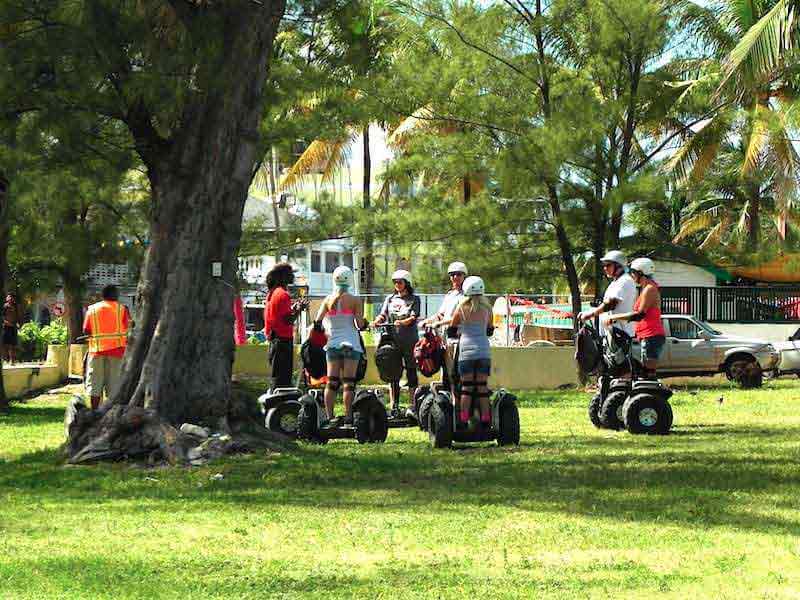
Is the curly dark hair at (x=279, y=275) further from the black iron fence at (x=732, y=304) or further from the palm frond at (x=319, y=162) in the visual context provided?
the palm frond at (x=319, y=162)

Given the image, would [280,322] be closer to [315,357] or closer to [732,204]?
[315,357]

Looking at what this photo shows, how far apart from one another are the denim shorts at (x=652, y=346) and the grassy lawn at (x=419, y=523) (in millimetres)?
1272

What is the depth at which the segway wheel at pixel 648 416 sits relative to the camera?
582 inches

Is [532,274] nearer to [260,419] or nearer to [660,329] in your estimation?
[660,329]

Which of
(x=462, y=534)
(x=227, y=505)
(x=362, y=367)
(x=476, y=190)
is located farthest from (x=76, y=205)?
(x=462, y=534)

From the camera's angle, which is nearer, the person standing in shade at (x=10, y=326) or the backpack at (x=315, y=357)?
the backpack at (x=315, y=357)

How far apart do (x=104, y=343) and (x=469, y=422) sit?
5.31m

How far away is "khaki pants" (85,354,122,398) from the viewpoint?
1656 cm

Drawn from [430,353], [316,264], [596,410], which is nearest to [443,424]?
[430,353]

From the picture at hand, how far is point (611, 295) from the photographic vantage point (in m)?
15.2

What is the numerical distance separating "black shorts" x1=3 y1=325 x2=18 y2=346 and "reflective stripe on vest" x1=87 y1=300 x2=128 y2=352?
1223cm

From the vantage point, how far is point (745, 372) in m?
26.1

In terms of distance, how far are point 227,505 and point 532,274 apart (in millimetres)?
17893

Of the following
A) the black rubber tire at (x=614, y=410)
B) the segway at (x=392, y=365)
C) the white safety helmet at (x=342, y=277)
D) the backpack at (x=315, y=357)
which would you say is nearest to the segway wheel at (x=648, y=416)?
the black rubber tire at (x=614, y=410)
